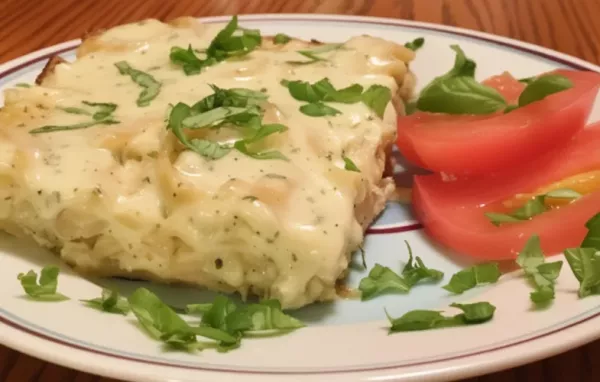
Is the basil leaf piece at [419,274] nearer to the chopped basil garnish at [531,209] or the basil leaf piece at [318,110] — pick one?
the chopped basil garnish at [531,209]

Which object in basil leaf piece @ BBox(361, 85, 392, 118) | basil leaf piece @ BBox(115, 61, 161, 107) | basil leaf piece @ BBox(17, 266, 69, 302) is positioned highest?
basil leaf piece @ BBox(115, 61, 161, 107)

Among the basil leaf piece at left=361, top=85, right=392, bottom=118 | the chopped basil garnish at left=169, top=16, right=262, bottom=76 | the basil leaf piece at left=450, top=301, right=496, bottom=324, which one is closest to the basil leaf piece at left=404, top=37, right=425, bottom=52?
the chopped basil garnish at left=169, top=16, right=262, bottom=76

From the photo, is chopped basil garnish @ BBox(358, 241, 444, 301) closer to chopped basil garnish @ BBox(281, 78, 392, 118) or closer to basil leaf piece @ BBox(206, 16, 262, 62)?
chopped basil garnish @ BBox(281, 78, 392, 118)

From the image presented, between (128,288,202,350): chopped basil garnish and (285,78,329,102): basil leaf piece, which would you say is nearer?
(128,288,202,350): chopped basil garnish

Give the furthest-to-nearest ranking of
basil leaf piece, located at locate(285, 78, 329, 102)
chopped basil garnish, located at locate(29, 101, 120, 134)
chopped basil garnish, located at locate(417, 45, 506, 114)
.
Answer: chopped basil garnish, located at locate(417, 45, 506, 114), basil leaf piece, located at locate(285, 78, 329, 102), chopped basil garnish, located at locate(29, 101, 120, 134)

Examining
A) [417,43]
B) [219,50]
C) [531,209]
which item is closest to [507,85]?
[417,43]

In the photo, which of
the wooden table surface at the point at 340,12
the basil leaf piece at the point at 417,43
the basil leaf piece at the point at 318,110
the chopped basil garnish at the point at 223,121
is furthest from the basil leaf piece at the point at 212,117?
the wooden table surface at the point at 340,12

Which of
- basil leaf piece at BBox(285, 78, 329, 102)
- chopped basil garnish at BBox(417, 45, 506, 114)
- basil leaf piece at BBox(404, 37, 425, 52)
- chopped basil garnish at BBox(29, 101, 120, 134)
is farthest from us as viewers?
basil leaf piece at BBox(404, 37, 425, 52)

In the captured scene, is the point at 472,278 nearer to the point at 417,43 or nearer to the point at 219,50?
the point at 219,50
